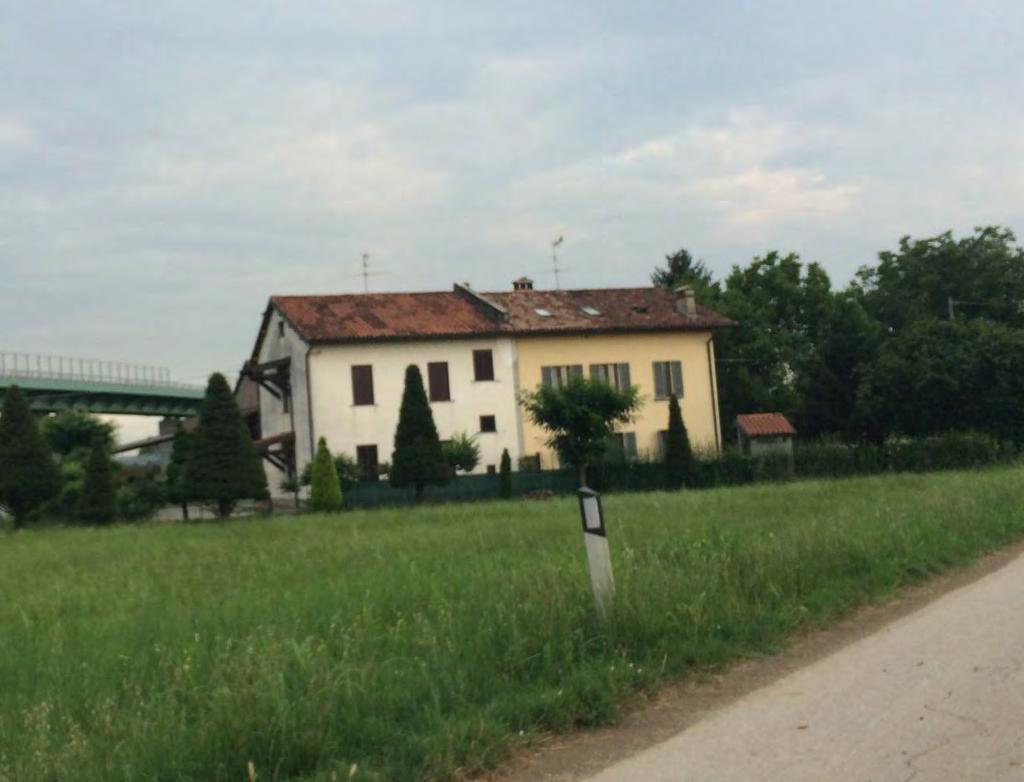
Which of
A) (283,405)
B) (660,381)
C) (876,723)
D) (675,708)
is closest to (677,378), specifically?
(660,381)

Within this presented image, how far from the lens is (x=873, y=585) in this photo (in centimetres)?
1038

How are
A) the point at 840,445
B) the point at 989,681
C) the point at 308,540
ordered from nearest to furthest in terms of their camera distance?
the point at 989,681
the point at 308,540
the point at 840,445

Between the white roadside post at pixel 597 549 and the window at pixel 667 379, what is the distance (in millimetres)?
44595

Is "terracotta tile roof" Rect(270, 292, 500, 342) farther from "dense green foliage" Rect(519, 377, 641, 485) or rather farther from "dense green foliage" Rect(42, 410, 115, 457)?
"dense green foliage" Rect(42, 410, 115, 457)

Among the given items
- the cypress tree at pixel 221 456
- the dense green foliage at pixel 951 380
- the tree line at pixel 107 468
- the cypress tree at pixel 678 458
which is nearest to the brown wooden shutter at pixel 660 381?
the cypress tree at pixel 678 458

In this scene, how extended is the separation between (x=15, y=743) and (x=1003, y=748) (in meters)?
4.93

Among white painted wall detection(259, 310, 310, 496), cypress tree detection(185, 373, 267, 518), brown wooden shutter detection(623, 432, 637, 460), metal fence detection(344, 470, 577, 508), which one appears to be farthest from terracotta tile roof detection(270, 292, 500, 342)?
cypress tree detection(185, 373, 267, 518)

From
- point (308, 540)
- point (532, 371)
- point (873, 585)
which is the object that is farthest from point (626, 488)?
point (873, 585)

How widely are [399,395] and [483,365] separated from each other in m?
4.12

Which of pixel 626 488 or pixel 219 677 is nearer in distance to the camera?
pixel 219 677

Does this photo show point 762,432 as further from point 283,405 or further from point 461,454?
point 283,405

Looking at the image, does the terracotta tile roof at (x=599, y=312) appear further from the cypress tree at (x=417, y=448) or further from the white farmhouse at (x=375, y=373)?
the cypress tree at (x=417, y=448)

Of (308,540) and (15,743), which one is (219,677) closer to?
(15,743)

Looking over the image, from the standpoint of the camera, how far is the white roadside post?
7723 millimetres
